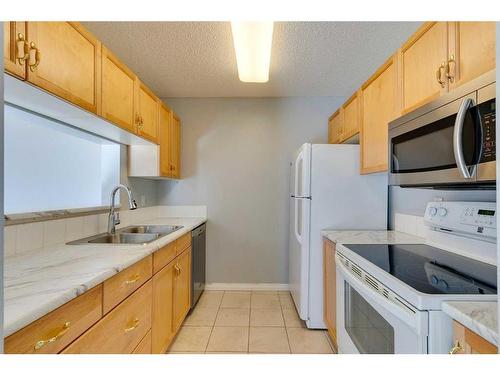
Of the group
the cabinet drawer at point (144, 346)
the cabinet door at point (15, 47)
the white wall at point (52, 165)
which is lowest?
the cabinet drawer at point (144, 346)

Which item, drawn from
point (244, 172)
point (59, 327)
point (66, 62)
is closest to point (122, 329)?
point (59, 327)

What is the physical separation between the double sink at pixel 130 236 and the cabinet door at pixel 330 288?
1.26 metres

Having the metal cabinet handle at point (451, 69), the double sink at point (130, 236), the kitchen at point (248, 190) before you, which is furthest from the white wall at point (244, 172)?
the metal cabinet handle at point (451, 69)

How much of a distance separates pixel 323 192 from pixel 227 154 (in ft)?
4.71

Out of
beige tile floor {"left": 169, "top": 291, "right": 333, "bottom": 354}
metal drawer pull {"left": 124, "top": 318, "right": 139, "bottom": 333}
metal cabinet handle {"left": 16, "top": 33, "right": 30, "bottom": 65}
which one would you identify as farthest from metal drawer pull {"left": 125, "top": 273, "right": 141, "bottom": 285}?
metal cabinet handle {"left": 16, "top": 33, "right": 30, "bottom": 65}

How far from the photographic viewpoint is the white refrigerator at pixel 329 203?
2.26 metres

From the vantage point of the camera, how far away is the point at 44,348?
0.77 meters

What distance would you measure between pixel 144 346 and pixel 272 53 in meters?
2.30

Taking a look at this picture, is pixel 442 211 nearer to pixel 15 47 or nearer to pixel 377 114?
pixel 377 114

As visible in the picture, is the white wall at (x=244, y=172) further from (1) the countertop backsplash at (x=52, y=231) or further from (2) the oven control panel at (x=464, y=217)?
(2) the oven control panel at (x=464, y=217)

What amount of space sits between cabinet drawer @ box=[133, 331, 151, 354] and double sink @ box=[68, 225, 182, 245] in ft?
1.72
